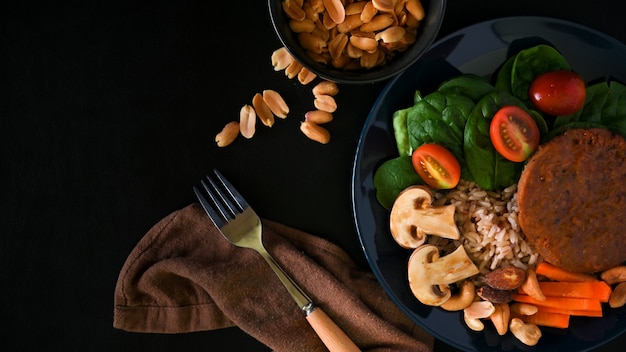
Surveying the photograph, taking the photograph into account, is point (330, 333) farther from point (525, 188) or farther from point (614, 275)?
point (614, 275)

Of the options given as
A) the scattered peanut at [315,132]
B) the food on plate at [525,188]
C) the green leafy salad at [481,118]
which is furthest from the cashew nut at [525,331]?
the scattered peanut at [315,132]

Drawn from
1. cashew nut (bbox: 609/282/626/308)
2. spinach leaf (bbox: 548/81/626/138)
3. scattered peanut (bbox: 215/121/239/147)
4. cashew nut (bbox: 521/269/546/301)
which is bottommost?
cashew nut (bbox: 609/282/626/308)

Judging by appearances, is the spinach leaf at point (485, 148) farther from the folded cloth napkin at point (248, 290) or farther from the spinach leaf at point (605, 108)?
the folded cloth napkin at point (248, 290)

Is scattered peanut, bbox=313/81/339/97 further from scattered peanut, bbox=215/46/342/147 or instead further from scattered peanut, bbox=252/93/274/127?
scattered peanut, bbox=252/93/274/127

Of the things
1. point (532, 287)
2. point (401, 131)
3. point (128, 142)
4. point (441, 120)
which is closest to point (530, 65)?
point (441, 120)

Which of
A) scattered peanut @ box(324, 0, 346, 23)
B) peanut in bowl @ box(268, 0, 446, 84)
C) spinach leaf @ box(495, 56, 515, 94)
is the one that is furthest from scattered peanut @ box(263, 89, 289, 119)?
spinach leaf @ box(495, 56, 515, 94)

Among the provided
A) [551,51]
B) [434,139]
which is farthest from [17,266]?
[551,51]

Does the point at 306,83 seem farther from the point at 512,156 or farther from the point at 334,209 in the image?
the point at 512,156
